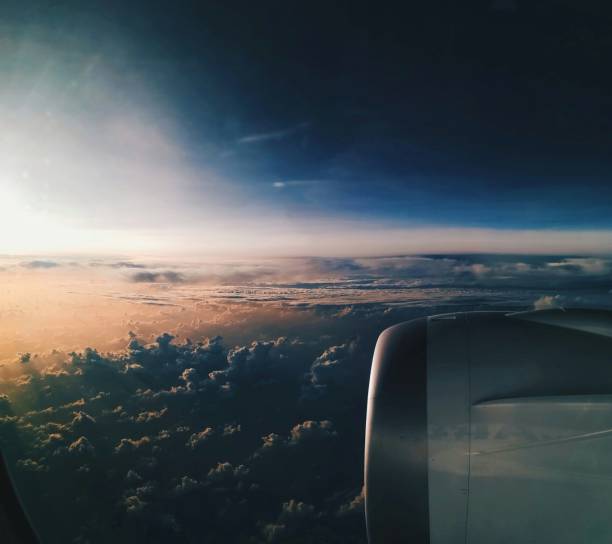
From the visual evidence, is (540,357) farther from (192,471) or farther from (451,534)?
(192,471)

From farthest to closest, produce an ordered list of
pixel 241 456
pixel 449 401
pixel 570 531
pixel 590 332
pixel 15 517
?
pixel 241 456 < pixel 15 517 < pixel 590 332 < pixel 449 401 < pixel 570 531

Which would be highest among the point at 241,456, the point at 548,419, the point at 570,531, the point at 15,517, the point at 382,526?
the point at 548,419

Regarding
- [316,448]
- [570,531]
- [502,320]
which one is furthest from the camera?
[316,448]

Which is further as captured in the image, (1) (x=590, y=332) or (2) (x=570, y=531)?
(1) (x=590, y=332)

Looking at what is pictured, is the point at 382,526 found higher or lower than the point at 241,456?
higher

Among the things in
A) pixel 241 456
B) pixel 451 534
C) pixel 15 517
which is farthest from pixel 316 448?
pixel 451 534

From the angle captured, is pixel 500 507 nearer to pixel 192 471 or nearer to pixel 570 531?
pixel 570 531
